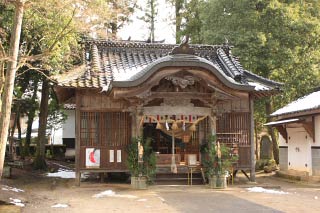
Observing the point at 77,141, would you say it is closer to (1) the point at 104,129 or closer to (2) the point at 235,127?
(1) the point at 104,129

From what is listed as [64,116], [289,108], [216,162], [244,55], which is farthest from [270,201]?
[64,116]

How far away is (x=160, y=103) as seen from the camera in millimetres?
16312

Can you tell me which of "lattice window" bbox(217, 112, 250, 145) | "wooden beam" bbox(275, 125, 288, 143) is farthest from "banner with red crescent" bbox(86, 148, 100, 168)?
"wooden beam" bbox(275, 125, 288, 143)

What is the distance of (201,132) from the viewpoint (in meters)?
17.8

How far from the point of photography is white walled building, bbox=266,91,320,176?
18.0 m

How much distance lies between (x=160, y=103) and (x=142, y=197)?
452cm

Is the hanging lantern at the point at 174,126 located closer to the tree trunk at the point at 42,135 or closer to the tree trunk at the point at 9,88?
the tree trunk at the point at 9,88

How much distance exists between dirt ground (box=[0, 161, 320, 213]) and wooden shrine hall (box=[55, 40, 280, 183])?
1.44 m

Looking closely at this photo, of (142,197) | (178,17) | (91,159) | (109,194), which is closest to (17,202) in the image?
(109,194)

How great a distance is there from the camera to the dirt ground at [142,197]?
1113cm

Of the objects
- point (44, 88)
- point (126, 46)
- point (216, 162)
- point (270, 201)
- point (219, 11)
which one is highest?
point (219, 11)

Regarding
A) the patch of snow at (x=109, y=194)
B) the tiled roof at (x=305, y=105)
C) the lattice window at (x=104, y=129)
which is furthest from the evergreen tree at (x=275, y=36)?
the patch of snow at (x=109, y=194)

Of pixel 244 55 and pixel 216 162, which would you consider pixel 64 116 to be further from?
pixel 216 162

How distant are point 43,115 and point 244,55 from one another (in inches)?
485
